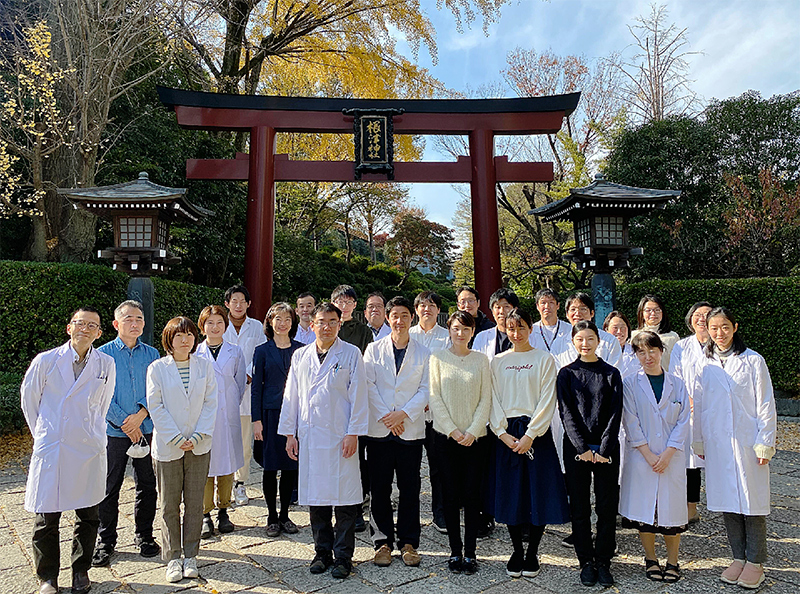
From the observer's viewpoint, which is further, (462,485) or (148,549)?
(148,549)

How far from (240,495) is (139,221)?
13.0 feet

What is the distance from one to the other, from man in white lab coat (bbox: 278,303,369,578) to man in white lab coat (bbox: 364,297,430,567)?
0.13m

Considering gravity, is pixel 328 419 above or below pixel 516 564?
above

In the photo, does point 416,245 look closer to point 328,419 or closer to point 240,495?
point 240,495

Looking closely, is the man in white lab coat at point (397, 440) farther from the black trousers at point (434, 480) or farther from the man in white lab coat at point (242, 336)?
the man in white lab coat at point (242, 336)

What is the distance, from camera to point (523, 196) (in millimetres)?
18375

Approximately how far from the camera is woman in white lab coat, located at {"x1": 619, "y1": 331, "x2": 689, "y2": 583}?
314cm

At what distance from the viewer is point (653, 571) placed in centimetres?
313

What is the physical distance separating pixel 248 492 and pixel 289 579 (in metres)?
2.01

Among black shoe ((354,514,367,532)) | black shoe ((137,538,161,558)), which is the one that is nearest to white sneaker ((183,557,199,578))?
black shoe ((137,538,161,558))

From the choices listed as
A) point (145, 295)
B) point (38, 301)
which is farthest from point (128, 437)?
point (38, 301)

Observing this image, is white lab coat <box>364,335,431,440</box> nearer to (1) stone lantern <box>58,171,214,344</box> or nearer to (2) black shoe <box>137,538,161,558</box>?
(2) black shoe <box>137,538,161,558</box>

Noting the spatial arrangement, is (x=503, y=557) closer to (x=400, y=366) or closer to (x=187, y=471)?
(x=400, y=366)

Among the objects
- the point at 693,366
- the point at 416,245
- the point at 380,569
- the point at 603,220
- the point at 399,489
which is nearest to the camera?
the point at 380,569
